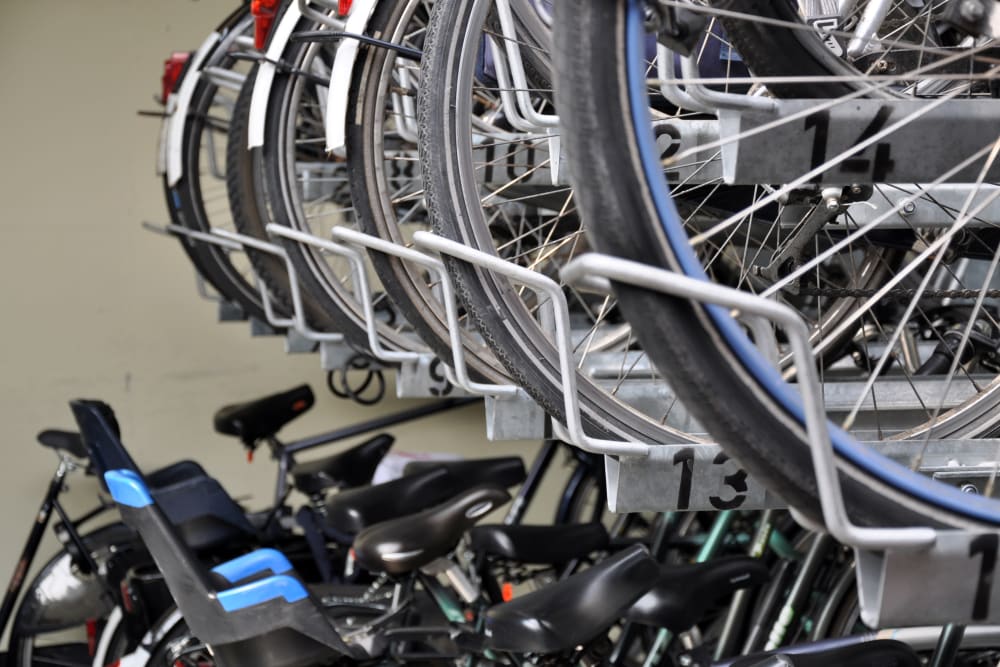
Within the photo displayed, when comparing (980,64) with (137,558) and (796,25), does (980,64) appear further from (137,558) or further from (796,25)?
(137,558)

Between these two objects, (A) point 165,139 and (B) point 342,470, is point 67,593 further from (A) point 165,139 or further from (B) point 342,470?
(A) point 165,139

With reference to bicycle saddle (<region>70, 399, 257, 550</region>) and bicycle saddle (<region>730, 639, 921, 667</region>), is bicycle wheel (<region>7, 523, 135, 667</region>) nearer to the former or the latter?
bicycle saddle (<region>70, 399, 257, 550</region>)

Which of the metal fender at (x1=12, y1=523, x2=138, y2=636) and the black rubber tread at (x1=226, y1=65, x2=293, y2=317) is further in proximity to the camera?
the metal fender at (x1=12, y1=523, x2=138, y2=636)

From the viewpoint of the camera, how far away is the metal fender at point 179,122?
3.47 metres

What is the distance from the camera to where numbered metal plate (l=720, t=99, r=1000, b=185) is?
3.41 ft

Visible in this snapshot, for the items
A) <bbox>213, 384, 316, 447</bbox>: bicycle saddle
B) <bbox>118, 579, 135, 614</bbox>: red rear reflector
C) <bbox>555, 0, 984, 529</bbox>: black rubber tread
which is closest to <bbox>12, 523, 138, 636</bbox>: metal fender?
<bbox>118, 579, 135, 614</bbox>: red rear reflector

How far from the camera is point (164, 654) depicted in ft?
9.71

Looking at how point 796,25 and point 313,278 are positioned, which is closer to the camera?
point 796,25

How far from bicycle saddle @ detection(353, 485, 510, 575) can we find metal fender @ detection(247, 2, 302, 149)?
34.1 inches

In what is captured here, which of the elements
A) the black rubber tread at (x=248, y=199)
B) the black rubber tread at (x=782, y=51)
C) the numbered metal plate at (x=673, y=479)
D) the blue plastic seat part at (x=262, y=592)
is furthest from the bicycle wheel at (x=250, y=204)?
the black rubber tread at (x=782, y=51)

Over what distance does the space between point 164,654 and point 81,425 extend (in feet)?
2.08

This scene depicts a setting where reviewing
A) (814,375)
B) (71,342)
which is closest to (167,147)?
(71,342)

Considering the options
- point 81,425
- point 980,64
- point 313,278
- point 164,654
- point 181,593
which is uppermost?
point 980,64

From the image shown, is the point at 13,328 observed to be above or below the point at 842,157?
below
